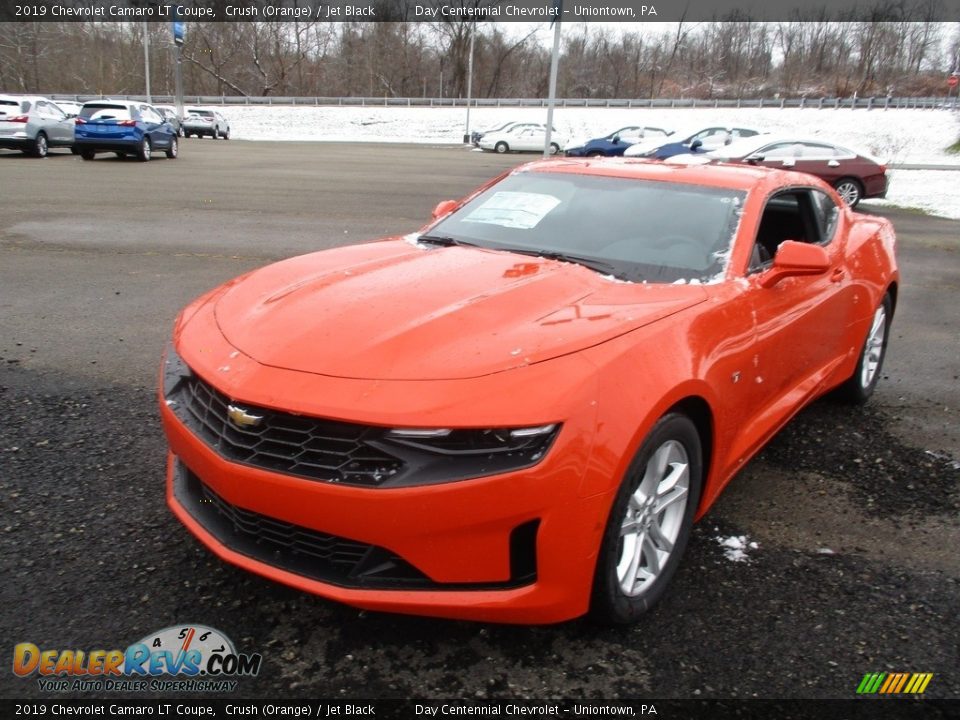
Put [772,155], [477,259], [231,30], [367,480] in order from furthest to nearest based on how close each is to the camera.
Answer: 1. [231,30]
2. [772,155]
3. [477,259]
4. [367,480]

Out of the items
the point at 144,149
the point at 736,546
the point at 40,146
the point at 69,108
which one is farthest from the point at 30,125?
the point at 736,546

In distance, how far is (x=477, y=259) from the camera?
3.43 metres

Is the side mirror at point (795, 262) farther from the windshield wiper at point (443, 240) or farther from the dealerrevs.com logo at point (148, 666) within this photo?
the dealerrevs.com logo at point (148, 666)

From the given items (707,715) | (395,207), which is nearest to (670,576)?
(707,715)

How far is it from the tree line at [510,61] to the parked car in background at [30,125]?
6013cm

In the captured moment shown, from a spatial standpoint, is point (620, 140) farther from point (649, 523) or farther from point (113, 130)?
point (649, 523)

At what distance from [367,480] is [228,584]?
92 cm

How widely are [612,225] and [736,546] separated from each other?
60.7 inches

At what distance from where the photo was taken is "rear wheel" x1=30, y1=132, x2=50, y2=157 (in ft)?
67.8

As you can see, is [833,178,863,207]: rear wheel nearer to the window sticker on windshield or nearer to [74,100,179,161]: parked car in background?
the window sticker on windshield

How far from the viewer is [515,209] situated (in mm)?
3969

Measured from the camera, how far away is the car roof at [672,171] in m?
3.88

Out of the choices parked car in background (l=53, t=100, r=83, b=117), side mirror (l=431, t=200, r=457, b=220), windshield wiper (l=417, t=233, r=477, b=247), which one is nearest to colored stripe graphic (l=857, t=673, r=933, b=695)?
windshield wiper (l=417, t=233, r=477, b=247)

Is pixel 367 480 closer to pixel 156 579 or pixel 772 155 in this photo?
pixel 156 579
